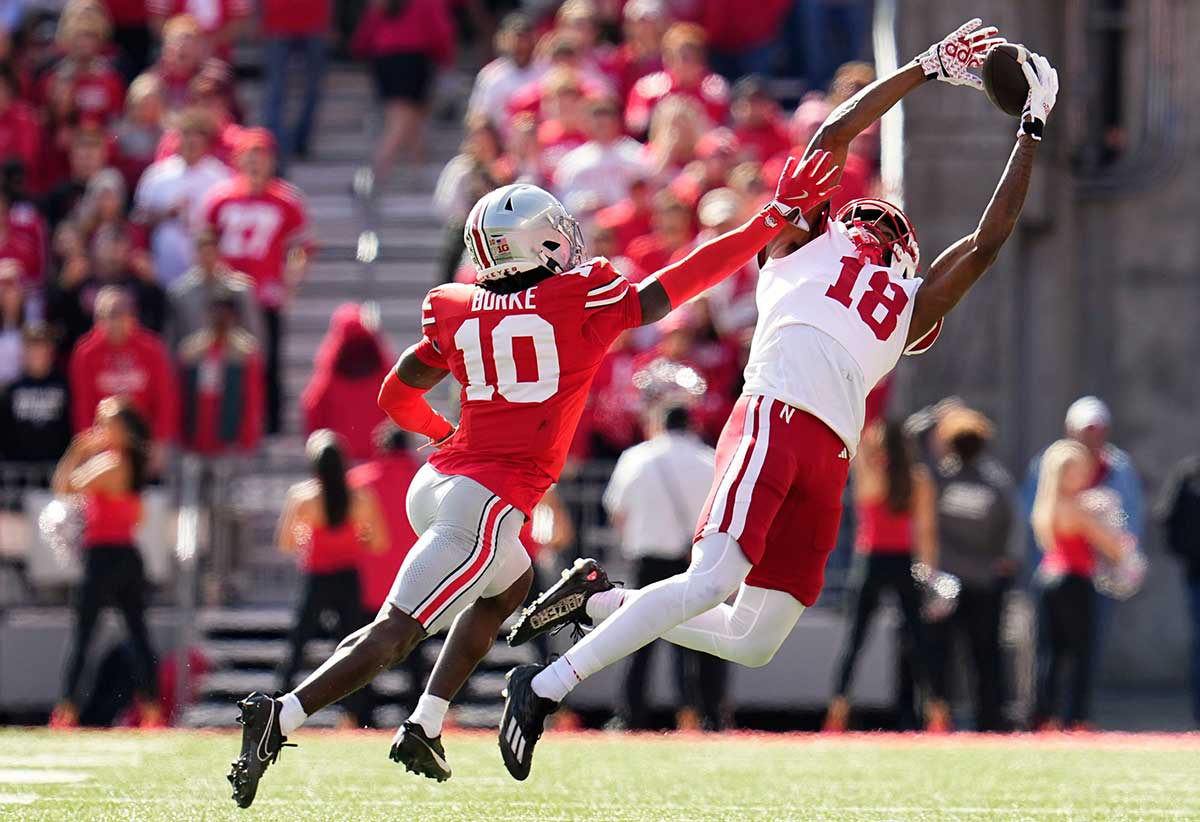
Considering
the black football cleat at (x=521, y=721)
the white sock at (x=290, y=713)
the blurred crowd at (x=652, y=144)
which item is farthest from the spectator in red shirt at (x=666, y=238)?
the white sock at (x=290, y=713)

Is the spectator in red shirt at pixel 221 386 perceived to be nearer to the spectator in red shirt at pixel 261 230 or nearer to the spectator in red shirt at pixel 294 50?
the spectator in red shirt at pixel 261 230

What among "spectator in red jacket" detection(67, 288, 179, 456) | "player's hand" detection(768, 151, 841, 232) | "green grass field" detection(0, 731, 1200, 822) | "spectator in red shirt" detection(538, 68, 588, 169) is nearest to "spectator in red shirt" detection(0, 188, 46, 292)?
"spectator in red jacket" detection(67, 288, 179, 456)

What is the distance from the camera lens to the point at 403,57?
14.2 m

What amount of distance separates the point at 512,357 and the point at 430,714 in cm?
100

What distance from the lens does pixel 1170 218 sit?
14352 millimetres

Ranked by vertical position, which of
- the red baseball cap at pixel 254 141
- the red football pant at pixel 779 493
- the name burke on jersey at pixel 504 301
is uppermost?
the red baseball cap at pixel 254 141

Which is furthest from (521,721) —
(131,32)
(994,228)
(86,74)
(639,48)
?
(131,32)

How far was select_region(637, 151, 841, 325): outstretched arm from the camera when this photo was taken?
6.39 meters

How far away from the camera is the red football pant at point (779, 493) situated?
6.34 metres

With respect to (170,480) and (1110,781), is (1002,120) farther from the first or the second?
(1110,781)

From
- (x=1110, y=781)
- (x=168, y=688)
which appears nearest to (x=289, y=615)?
(x=168, y=688)

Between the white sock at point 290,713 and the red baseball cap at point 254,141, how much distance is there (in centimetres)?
692

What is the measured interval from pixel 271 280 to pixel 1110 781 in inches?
245

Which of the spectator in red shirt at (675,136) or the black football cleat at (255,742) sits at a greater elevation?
the spectator in red shirt at (675,136)
